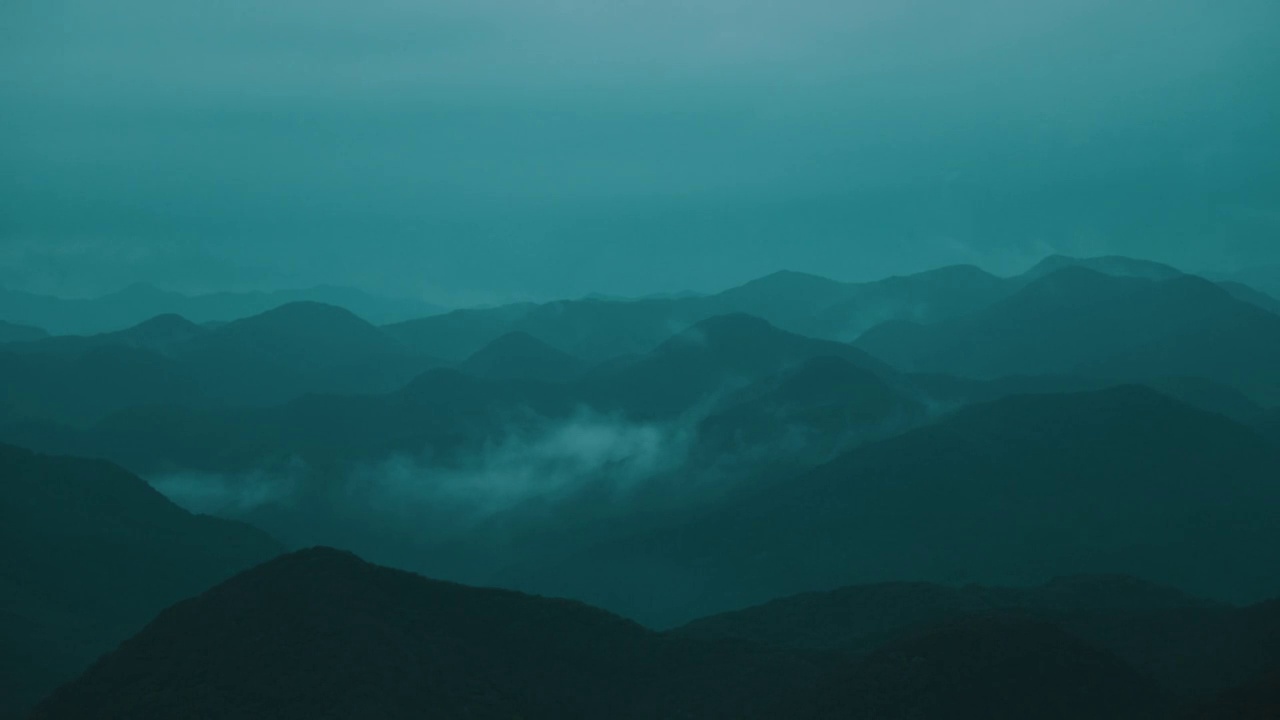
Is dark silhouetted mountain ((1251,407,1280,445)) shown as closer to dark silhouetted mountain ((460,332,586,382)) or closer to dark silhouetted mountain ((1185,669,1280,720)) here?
dark silhouetted mountain ((1185,669,1280,720))

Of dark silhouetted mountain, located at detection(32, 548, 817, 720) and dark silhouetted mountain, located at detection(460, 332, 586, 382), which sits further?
dark silhouetted mountain, located at detection(460, 332, 586, 382)

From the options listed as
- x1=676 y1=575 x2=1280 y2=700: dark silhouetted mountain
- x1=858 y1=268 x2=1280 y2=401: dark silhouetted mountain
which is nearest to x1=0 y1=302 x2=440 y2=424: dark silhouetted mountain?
x1=858 y1=268 x2=1280 y2=401: dark silhouetted mountain

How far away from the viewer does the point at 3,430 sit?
4934 inches

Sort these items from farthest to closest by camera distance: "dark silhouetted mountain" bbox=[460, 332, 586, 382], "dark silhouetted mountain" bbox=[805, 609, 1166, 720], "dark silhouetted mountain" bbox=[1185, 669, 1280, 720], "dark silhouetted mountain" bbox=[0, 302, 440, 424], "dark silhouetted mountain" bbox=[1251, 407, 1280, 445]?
"dark silhouetted mountain" bbox=[460, 332, 586, 382] → "dark silhouetted mountain" bbox=[0, 302, 440, 424] → "dark silhouetted mountain" bbox=[1251, 407, 1280, 445] → "dark silhouetted mountain" bbox=[805, 609, 1166, 720] → "dark silhouetted mountain" bbox=[1185, 669, 1280, 720]

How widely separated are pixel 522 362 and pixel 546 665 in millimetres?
127863

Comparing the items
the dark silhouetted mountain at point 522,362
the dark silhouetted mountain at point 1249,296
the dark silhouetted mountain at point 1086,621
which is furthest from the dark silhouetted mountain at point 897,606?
the dark silhouetted mountain at point 1249,296

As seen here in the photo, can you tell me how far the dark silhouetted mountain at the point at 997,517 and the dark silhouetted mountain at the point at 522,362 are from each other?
236 feet

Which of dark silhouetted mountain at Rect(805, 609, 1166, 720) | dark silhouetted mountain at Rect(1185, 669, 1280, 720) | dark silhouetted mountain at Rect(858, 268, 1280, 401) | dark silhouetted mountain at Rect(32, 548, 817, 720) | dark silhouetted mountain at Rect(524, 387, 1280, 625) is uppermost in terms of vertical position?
dark silhouetted mountain at Rect(858, 268, 1280, 401)

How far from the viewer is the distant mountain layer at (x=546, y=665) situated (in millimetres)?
38156

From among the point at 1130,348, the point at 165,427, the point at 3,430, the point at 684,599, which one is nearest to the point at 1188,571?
the point at 684,599

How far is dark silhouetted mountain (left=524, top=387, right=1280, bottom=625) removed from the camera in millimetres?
80062

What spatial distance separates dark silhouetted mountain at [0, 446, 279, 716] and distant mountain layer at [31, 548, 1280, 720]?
2398cm

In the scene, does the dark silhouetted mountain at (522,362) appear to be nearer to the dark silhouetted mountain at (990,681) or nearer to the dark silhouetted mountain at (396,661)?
the dark silhouetted mountain at (396,661)

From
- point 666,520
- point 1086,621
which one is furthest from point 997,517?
point 1086,621
